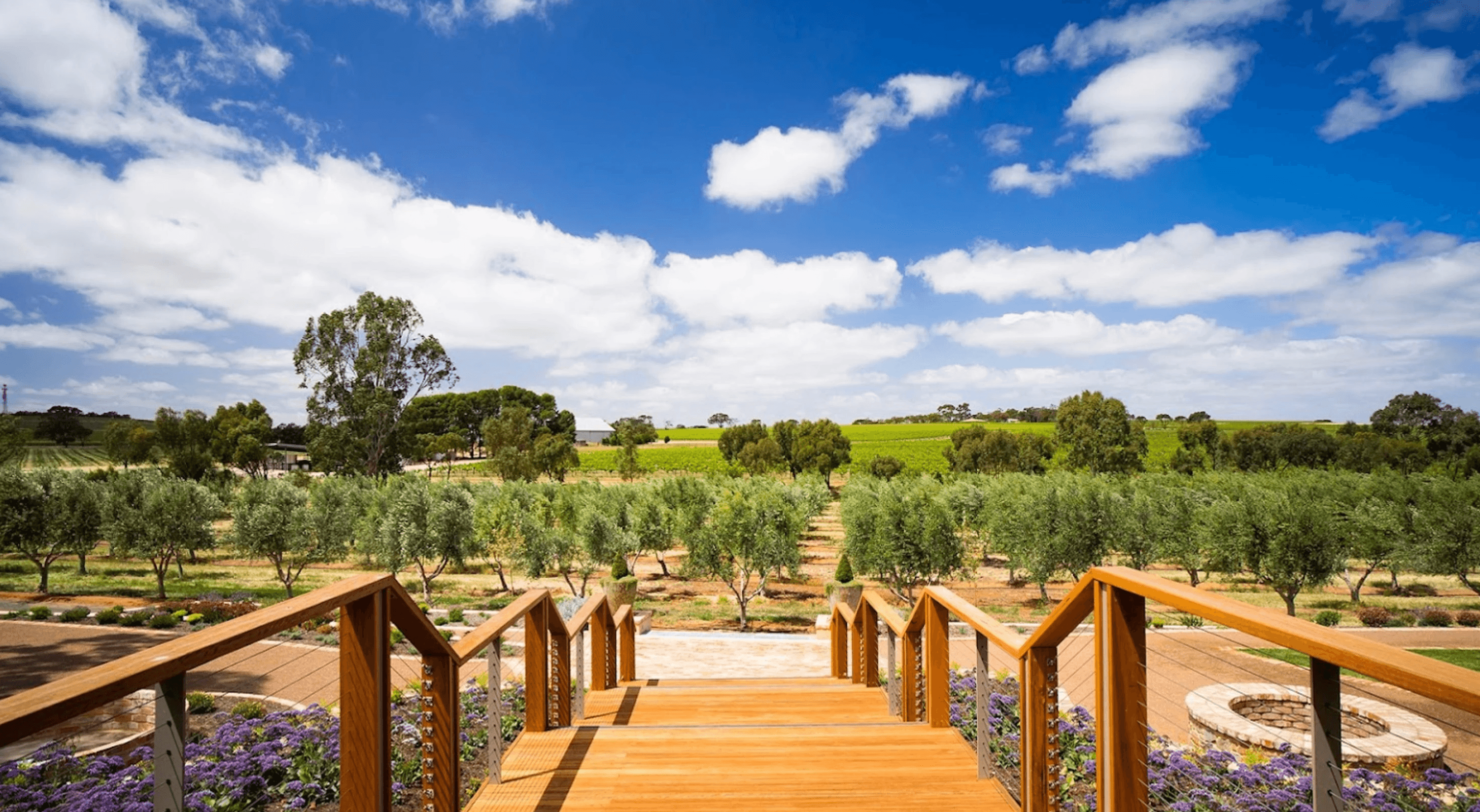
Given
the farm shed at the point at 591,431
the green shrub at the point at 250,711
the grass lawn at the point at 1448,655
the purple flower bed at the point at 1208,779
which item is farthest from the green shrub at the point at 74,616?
the farm shed at the point at 591,431

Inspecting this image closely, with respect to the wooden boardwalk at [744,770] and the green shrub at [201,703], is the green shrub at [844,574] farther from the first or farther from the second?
the wooden boardwalk at [744,770]

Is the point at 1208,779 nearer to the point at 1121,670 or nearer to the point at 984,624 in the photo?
the point at 984,624

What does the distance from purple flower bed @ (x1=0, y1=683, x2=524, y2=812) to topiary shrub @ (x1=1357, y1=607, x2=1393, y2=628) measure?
18404 millimetres

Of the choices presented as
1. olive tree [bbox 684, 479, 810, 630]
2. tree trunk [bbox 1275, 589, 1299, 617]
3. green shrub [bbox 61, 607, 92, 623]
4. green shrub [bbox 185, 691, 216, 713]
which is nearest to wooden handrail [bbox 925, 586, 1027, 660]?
green shrub [bbox 185, 691, 216, 713]

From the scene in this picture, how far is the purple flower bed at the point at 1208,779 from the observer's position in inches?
160

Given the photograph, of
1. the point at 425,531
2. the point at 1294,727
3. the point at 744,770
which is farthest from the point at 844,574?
the point at 744,770

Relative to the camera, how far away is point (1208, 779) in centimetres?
479

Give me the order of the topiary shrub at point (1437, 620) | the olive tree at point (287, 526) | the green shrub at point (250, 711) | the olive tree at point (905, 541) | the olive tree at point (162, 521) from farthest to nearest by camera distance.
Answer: the olive tree at point (287, 526)
the olive tree at point (162, 521)
the olive tree at point (905, 541)
the topiary shrub at point (1437, 620)
the green shrub at point (250, 711)

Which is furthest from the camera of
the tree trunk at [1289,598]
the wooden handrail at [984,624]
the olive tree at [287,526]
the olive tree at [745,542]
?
the olive tree at [287,526]

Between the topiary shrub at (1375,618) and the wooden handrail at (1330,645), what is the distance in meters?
18.3

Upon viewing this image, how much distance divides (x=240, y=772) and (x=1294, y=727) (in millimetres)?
11118

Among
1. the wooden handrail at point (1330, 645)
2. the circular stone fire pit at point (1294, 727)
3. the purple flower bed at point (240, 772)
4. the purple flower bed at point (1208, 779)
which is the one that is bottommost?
the circular stone fire pit at point (1294, 727)

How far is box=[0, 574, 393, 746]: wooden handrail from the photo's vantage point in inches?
41.7

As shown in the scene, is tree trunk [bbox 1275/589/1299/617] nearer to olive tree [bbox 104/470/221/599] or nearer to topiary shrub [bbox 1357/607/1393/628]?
topiary shrub [bbox 1357/607/1393/628]
